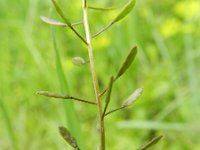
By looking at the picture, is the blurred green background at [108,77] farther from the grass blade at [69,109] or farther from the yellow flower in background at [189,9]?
the grass blade at [69,109]

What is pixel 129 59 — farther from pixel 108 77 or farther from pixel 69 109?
pixel 108 77

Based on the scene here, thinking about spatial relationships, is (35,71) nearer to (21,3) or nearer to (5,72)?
(5,72)

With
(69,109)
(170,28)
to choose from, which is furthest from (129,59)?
(170,28)

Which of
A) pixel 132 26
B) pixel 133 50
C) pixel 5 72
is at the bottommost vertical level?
pixel 5 72

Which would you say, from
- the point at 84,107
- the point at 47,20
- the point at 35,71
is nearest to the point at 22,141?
the point at 84,107

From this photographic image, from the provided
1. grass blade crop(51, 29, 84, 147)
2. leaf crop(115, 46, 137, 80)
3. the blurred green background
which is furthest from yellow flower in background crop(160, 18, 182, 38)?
leaf crop(115, 46, 137, 80)

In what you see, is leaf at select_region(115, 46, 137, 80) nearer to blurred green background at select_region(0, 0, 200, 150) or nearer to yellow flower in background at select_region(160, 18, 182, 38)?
blurred green background at select_region(0, 0, 200, 150)

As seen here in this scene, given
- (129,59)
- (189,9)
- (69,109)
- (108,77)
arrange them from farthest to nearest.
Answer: (189,9), (108,77), (69,109), (129,59)

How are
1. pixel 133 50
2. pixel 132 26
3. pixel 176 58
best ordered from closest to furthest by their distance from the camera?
pixel 133 50 → pixel 132 26 → pixel 176 58

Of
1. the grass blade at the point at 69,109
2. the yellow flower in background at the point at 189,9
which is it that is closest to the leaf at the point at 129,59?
the grass blade at the point at 69,109
